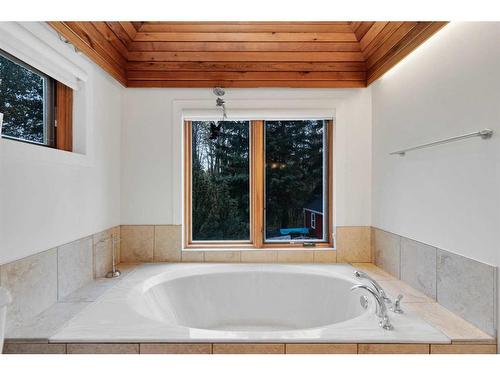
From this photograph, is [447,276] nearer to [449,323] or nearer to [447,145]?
[449,323]

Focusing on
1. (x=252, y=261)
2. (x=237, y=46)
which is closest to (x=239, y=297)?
(x=252, y=261)

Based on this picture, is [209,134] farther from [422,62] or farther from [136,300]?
[422,62]

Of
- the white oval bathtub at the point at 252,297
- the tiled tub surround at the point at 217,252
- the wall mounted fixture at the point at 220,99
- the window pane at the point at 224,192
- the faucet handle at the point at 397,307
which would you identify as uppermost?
the wall mounted fixture at the point at 220,99

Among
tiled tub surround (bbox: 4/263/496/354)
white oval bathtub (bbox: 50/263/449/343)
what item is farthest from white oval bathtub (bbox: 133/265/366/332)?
tiled tub surround (bbox: 4/263/496/354)

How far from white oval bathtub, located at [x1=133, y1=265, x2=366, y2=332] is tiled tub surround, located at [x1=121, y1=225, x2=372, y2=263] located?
15 centimetres

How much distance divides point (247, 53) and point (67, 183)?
1.59 m

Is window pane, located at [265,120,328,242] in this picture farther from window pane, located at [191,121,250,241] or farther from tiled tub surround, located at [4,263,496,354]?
tiled tub surround, located at [4,263,496,354]

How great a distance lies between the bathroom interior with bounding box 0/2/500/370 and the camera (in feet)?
4.54

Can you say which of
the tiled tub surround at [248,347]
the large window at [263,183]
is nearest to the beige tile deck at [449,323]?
the tiled tub surround at [248,347]

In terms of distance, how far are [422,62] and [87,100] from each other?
84.1 inches

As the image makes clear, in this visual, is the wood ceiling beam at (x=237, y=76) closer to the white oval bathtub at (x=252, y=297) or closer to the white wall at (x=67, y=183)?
the white wall at (x=67, y=183)

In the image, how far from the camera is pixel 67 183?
5.95ft

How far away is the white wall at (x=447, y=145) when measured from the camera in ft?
4.43

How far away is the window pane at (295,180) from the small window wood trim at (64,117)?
150cm
